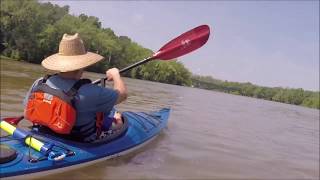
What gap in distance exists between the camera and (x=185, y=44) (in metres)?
6.25

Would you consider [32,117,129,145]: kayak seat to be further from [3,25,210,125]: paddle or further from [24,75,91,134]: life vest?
[3,25,210,125]: paddle

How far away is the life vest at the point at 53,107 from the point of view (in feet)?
12.2

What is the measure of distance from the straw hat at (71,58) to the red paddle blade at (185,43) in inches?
95.6

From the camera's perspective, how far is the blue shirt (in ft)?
12.3

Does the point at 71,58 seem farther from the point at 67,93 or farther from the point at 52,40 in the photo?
the point at 52,40

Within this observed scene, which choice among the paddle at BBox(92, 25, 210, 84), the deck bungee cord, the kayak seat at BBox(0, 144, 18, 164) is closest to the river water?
the deck bungee cord

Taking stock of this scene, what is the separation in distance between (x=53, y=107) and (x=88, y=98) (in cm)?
34

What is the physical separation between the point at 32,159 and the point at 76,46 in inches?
44.2

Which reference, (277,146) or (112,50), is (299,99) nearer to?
(112,50)

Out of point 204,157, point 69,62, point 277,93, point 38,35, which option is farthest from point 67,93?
point 277,93

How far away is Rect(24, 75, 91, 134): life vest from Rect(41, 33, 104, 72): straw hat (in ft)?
0.69

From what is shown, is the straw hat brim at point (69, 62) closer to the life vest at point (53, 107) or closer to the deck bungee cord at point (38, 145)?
the life vest at point (53, 107)

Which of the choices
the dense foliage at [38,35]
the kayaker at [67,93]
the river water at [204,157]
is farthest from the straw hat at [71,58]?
the dense foliage at [38,35]

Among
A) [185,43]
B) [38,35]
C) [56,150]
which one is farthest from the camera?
[38,35]
